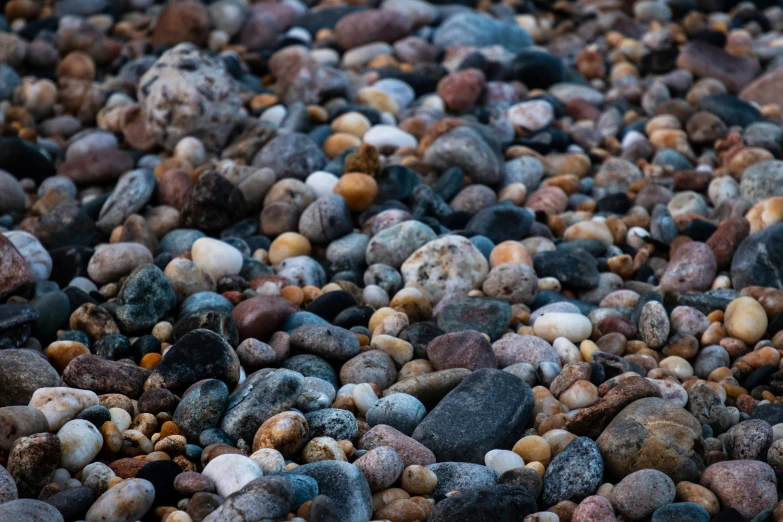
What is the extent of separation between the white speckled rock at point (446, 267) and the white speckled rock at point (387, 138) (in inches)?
67.0

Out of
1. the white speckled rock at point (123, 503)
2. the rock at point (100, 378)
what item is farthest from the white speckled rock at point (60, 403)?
the white speckled rock at point (123, 503)

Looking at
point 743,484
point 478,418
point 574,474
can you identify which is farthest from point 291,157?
point 743,484

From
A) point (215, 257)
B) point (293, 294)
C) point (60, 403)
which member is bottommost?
point (293, 294)

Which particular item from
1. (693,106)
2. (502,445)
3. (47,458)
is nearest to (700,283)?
(502,445)

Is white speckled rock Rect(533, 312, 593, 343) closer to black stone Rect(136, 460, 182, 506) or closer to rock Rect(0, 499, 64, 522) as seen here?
black stone Rect(136, 460, 182, 506)

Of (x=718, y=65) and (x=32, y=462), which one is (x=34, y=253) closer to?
(x=32, y=462)

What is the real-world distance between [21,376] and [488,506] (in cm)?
202

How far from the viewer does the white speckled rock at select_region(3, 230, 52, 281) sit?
457cm

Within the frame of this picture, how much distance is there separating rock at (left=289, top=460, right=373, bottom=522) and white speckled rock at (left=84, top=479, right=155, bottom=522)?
529mm

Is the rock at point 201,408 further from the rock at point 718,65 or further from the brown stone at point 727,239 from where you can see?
the rock at point 718,65

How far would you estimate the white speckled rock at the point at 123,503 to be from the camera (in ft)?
9.02

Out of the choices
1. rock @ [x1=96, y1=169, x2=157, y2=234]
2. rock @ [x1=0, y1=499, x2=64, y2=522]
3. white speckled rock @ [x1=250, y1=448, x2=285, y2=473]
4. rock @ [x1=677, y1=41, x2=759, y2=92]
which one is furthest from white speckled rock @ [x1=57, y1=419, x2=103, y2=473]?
rock @ [x1=677, y1=41, x2=759, y2=92]

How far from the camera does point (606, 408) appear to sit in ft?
11.2

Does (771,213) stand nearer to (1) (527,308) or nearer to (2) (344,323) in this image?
(1) (527,308)
